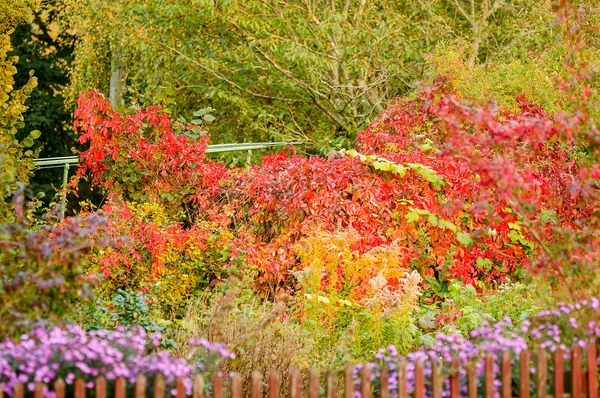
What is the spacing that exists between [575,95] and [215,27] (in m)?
9.94

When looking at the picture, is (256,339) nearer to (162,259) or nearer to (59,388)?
(59,388)

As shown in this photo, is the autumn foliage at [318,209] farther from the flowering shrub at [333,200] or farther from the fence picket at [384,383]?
the fence picket at [384,383]

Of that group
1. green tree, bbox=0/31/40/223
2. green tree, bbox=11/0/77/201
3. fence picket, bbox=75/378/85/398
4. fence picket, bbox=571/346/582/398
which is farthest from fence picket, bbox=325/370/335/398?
green tree, bbox=11/0/77/201

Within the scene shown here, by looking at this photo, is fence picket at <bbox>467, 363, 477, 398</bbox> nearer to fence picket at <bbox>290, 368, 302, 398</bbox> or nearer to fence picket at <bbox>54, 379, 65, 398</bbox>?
fence picket at <bbox>290, 368, 302, 398</bbox>

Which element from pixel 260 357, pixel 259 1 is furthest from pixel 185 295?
pixel 259 1

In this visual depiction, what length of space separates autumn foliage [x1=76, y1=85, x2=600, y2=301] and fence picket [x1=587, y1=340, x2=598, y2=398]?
291 centimetres

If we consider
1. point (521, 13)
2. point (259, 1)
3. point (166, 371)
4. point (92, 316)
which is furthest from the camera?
point (521, 13)

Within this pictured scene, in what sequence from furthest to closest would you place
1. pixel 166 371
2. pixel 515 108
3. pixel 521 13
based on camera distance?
pixel 521 13
pixel 515 108
pixel 166 371

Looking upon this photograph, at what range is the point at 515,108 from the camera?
10.9 meters

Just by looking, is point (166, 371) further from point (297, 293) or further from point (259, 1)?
point (259, 1)

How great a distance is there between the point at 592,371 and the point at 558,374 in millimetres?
228

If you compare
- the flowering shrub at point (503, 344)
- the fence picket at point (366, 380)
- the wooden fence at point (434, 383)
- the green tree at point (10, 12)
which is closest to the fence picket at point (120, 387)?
the wooden fence at point (434, 383)

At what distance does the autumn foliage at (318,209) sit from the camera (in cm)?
791

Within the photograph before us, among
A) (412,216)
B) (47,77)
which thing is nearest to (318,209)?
(412,216)
